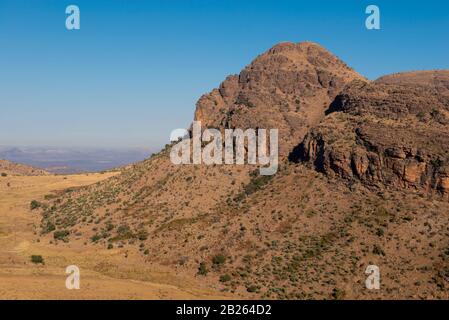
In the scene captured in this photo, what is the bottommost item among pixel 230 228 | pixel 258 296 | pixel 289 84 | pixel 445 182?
pixel 258 296

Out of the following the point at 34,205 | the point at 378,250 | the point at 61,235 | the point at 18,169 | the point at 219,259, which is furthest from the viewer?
the point at 18,169

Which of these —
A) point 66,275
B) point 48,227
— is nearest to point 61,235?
point 48,227

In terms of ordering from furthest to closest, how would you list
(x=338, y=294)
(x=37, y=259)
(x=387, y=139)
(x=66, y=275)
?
(x=387, y=139) → (x=37, y=259) → (x=66, y=275) → (x=338, y=294)

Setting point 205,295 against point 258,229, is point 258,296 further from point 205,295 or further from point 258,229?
point 258,229

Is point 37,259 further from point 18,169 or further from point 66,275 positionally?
point 18,169
